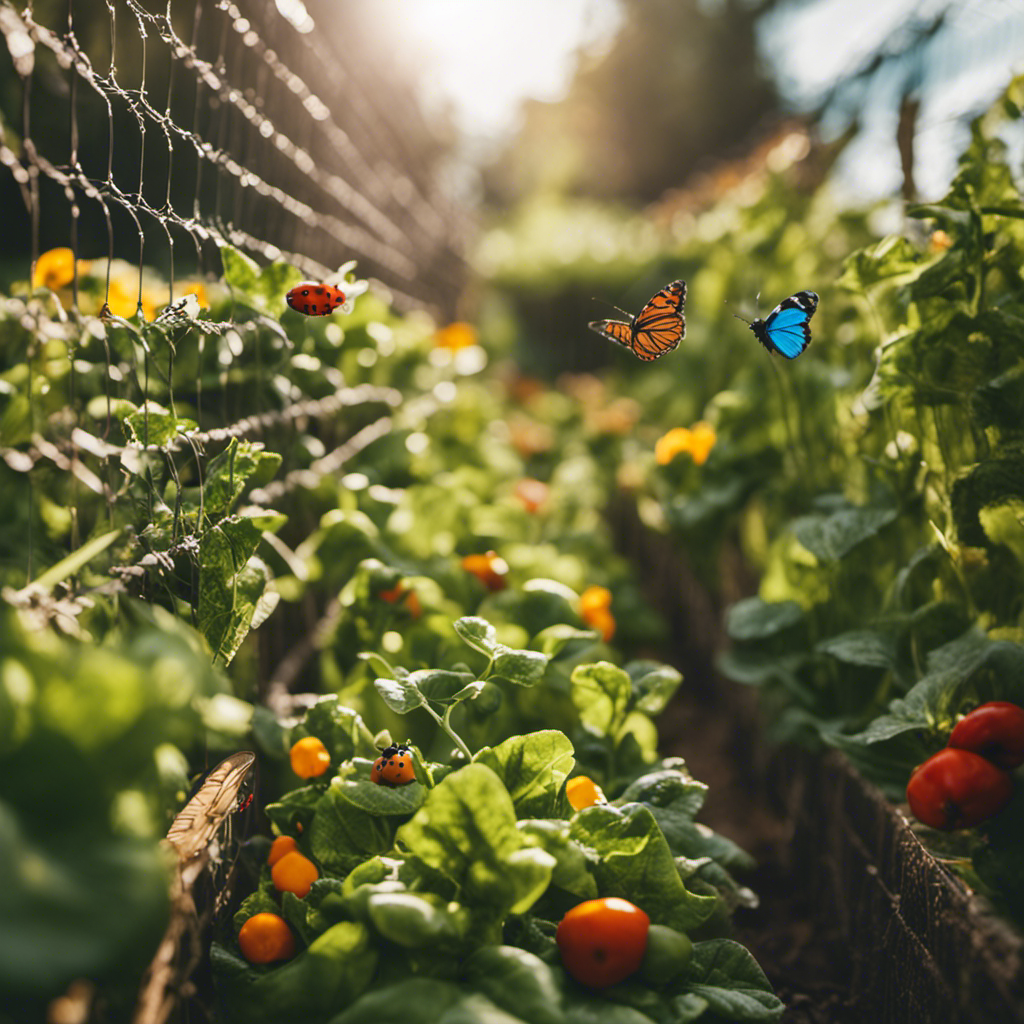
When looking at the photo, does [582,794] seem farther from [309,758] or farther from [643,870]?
[309,758]

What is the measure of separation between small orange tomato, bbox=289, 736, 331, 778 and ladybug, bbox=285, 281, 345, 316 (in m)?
0.51

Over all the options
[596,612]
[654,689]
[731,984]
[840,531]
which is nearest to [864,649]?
[840,531]

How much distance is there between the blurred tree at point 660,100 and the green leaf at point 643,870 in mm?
11894

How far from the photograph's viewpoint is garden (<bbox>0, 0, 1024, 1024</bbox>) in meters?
0.64

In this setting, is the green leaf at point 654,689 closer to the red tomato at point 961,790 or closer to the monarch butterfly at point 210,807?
the red tomato at point 961,790

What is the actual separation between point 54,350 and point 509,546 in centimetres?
87

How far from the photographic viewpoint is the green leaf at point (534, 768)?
85cm

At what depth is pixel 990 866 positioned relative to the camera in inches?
30.3

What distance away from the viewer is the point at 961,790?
0.79 metres

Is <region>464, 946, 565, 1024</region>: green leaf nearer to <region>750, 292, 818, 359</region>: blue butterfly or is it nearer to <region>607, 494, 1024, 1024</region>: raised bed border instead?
<region>607, 494, 1024, 1024</region>: raised bed border

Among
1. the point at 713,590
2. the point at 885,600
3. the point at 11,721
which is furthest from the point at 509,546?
the point at 11,721

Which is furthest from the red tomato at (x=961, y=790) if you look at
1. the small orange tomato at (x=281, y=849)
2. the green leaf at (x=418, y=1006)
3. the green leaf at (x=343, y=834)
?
the small orange tomato at (x=281, y=849)

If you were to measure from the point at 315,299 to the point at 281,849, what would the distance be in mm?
645

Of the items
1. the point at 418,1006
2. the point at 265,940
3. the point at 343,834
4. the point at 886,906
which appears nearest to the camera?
the point at 418,1006
